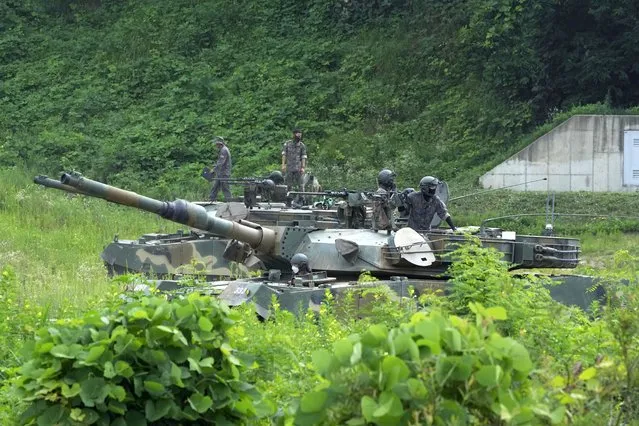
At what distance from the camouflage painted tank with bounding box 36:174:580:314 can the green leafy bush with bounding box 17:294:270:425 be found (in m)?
5.14

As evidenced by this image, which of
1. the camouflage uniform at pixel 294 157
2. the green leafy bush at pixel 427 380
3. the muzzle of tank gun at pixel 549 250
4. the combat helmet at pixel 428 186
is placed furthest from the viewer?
the camouflage uniform at pixel 294 157

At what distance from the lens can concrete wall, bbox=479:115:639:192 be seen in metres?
27.6

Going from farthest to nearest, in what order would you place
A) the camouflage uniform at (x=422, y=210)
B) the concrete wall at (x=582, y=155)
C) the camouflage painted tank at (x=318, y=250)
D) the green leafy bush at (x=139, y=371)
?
the concrete wall at (x=582, y=155) < the camouflage uniform at (x=422, y=210) < the camouflage painted tank at (x=318, y=250) < the green leafy bush at (x=139, y=371)

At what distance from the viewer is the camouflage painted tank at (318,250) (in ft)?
46.4

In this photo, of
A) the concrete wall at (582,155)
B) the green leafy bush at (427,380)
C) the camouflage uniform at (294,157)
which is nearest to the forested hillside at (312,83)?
the concrete wall at (582,155)

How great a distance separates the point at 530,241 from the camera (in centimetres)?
1614

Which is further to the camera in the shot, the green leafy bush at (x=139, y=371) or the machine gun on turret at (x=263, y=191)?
the machine gun on turret at (x=263, y=191)

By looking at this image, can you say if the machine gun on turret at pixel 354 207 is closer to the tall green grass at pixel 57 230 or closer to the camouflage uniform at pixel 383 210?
the camouflage uniform at pixel 383 210

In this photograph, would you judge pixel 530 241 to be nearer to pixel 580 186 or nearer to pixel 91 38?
pixel 580 186

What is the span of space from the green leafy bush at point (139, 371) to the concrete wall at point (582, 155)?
1993 cm

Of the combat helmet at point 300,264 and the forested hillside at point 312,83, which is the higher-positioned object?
the forested hillside at point 312,83

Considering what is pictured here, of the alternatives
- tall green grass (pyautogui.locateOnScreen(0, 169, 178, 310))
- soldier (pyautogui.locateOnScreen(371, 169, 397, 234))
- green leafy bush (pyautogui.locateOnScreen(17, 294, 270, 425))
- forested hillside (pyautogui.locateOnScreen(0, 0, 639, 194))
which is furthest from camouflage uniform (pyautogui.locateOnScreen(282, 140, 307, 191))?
green leafy bush (pyautogui.locateOnScreen(17, 294, 270, 425))

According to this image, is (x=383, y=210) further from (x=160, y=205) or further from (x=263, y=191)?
(x=263, y=191)

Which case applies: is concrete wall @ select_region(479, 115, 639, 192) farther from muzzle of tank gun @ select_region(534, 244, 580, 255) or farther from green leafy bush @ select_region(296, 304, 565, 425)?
green leafy bush @ select_region(296, 304, 565, 425)
